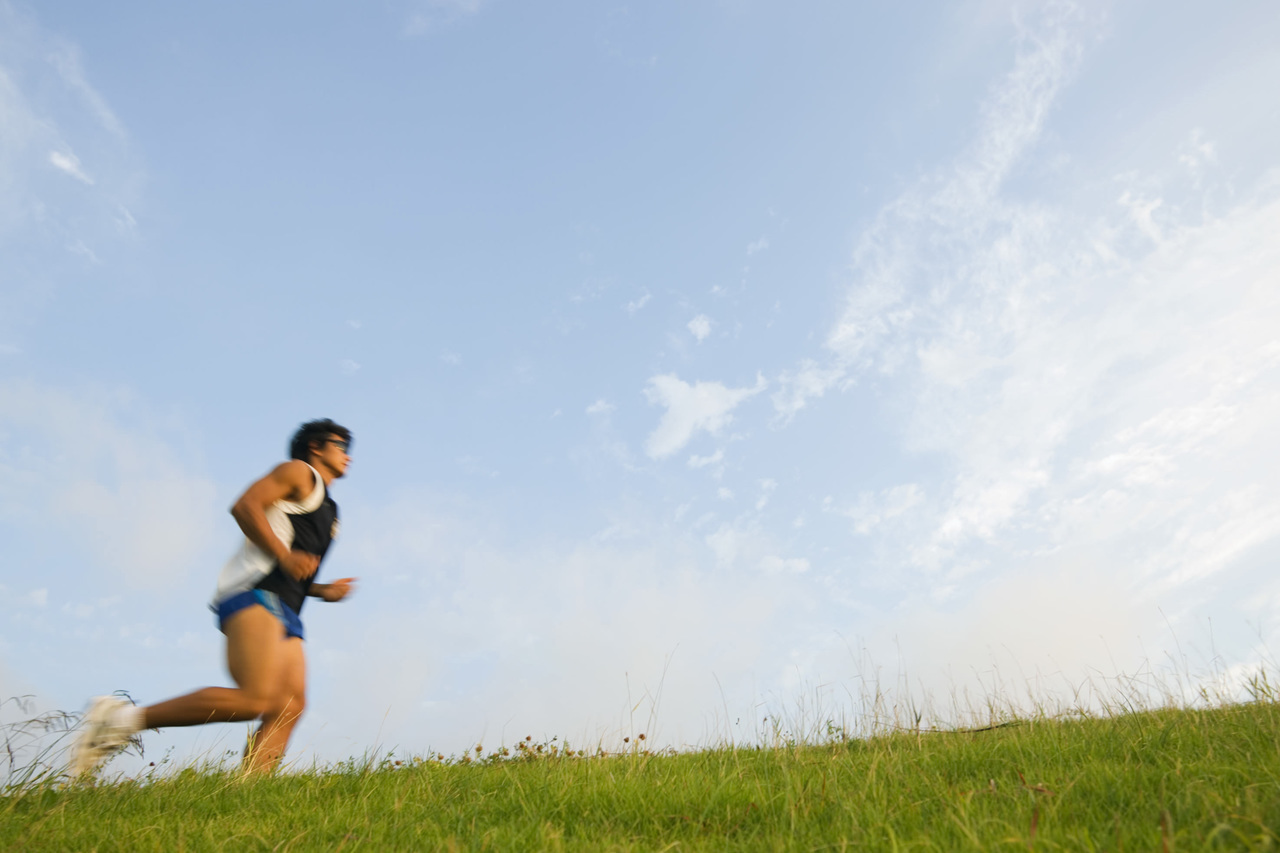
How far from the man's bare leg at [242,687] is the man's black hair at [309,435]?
120cm

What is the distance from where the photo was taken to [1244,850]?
7.31 feet

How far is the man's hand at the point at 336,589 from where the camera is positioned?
5.16 m

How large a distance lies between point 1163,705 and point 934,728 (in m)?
1.85

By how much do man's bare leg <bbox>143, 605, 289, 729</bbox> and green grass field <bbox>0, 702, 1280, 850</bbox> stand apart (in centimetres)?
36

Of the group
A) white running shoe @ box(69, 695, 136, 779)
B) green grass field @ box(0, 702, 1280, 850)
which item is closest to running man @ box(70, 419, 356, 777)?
white running shoe @ box(69, 695, 136, 779)

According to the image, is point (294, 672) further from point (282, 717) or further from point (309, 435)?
point (309, 435)

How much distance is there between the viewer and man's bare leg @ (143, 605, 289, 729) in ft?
14.4

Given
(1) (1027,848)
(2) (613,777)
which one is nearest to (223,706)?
(2) (613,777)

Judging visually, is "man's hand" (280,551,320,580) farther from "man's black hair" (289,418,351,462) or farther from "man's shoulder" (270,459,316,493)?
"man's black hair" (289,418,351,462)

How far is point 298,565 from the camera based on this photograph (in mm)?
4773

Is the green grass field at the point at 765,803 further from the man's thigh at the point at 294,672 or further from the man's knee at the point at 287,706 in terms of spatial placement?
the man's thigh at the point at 294,672

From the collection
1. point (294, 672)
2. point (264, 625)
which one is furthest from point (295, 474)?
point (294, 672)

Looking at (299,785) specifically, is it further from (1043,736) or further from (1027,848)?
(1043,736)

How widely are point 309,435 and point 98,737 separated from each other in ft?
6.97
